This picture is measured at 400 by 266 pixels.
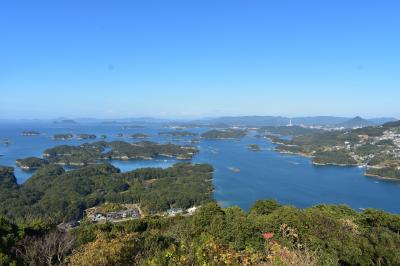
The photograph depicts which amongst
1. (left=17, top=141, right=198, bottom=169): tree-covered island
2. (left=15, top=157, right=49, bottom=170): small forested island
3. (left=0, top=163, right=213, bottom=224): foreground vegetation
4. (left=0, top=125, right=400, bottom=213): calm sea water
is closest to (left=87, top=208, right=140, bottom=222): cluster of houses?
(left=0, top=163, right=213, bottom=224): foreground vegetation

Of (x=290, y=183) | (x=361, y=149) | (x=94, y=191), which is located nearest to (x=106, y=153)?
(x=94, y=191)

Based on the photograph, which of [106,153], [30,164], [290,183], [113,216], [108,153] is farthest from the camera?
[108,153]

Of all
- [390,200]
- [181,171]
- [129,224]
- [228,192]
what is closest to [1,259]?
[129,224]

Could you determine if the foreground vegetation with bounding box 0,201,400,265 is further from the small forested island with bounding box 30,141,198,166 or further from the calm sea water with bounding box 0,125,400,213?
the small forested island with bounding box 30,141,198,166

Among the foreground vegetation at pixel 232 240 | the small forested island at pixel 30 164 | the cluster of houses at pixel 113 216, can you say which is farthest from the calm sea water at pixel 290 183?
the foreground vegetation at pixel 232 240

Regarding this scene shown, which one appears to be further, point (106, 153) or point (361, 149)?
point (106, 153)

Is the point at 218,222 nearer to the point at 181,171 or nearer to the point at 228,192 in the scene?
the point at 228,192

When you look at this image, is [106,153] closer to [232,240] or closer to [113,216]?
[113,216]

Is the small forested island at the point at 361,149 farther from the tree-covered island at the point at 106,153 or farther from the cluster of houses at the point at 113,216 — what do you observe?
the cluster of houses at the point at 113,216
